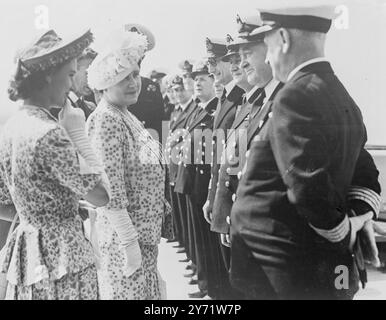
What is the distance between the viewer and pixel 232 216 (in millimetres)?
2859

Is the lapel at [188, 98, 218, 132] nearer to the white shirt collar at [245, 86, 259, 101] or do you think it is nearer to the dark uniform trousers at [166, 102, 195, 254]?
the dark uniform trousers at [166, 102, 195, 254]

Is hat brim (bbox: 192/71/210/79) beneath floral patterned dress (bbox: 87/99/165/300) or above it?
above

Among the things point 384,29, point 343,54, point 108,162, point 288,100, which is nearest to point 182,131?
point 108,162

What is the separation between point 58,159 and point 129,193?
568 millimetres

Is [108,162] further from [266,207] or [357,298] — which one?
[357,298]

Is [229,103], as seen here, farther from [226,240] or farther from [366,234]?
[366,234]

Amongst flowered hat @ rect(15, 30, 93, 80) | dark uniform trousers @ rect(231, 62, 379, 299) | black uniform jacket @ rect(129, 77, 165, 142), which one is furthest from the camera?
black uniform jacket @ rect(129, 77, 165, 142)

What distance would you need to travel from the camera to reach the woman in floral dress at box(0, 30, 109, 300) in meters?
2.36

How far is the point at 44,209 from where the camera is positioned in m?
2.39

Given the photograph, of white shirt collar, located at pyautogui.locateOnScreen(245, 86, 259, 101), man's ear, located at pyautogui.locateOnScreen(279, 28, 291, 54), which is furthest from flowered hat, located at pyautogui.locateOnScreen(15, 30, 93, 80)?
man's ear, located at pyautogui.locateOnScreen(279, 28, 291, 54)

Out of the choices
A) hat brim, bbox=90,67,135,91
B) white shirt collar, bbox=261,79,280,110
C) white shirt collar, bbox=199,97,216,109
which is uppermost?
hat brim, bbox=90,67,135,91

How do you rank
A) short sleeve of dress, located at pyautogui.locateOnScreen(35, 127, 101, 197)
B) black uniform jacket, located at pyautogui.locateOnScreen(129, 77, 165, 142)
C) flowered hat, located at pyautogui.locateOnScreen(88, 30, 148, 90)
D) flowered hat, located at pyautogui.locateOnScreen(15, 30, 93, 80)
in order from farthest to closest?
black uniform jacket, located at pyautogui.locateOnScreen(129, 77, 165, 142)
flowered hat, located at pyautogui.locateOnScreen(88, 30, 148, 90)
flowered hat, located at pyautogui.locateOnScreen(15, 30, 93, 80)
short sleeve of dress, located at pyautogui.locateOnScreen(35, 127, 101, 197)

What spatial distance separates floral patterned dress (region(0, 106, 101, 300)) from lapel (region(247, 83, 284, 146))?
0.83 metres

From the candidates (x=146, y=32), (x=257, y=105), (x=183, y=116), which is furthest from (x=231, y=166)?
(x=146, y=32)
